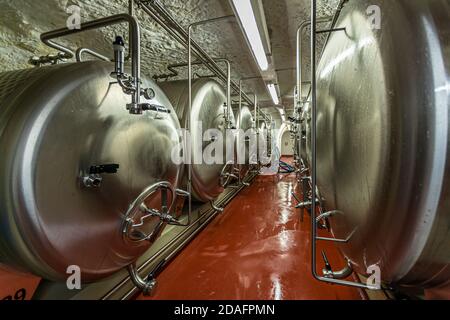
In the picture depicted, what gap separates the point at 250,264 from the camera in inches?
79.2

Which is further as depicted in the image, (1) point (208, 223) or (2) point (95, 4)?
(1) point (208, 223)

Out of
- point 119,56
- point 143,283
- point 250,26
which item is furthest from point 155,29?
point 143,283

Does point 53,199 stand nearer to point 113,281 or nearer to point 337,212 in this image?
point 113,281

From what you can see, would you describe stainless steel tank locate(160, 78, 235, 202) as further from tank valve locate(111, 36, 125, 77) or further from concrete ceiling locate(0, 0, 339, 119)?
tank valve locate(111, 36, 125, 77)

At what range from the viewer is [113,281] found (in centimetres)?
152

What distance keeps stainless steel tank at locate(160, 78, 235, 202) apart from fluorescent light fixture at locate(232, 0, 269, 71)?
581 mm

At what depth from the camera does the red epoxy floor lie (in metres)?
1.62

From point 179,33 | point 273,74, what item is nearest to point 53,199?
point 179,33

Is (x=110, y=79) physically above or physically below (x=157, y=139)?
above

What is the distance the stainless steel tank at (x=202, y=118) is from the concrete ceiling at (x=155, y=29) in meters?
0.47

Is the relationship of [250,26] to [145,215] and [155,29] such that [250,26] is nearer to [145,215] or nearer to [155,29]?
[155,29]

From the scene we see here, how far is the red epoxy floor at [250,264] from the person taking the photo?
1.62 metres

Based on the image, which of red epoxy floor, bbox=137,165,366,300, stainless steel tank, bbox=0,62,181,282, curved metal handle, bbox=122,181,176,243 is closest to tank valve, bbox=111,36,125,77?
stainless steel tank, bbox=0,62,181,282

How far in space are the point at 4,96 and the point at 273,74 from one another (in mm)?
3398
